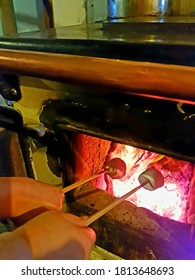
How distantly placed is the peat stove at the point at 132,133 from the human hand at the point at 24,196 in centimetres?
19

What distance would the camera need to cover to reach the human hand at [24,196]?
19.5 inches

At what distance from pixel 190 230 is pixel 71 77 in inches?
16.6

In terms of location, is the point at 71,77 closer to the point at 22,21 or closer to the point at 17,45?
the point at 17,45

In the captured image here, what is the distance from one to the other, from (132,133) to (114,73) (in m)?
0.17

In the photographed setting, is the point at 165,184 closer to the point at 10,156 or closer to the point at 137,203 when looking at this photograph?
the point at 137,203

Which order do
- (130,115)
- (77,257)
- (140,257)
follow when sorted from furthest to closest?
(140,257) < (130,115) < (77,257)

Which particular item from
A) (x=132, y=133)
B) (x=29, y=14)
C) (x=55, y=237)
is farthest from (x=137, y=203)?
(x=29, y=14)

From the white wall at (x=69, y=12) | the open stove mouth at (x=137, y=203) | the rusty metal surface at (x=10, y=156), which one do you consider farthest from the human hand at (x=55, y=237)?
the white wall at (x=69, y=12)

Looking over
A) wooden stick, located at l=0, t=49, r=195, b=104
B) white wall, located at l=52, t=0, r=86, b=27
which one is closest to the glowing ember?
wooden stick, located at l=0, t=49, r=195, b=104

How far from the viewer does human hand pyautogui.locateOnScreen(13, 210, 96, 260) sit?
0.40m

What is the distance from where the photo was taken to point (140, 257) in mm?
749

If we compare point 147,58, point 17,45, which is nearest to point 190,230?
point 147,58

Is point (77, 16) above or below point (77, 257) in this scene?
above

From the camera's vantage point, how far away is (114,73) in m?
0.43
